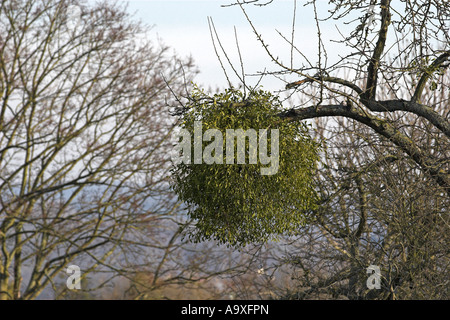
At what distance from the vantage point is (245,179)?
2719 millimetres

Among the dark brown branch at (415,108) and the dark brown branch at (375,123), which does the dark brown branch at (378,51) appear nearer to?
the dark brown branch at (415,108)

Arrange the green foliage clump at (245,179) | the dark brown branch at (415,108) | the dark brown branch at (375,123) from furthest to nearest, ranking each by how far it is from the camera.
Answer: the dark brown branch at (415,108) → the dark brown branch at (375,123) → the green foliage clump at (245,179)

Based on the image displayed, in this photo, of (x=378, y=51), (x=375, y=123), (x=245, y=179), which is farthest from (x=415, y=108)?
(x=245, y=179)

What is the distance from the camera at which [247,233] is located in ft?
9.52

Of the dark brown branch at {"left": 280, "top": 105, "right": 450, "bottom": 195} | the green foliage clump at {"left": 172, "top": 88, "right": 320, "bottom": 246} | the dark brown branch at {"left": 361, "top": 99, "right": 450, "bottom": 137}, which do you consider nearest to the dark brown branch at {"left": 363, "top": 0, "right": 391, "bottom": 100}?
the dark brown branch at {"left": 361, "top": 99, "right": 450, "bottom": 137}

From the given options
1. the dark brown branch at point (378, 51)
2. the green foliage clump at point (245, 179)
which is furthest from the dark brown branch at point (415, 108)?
the green foliage clump at point (245, 179)

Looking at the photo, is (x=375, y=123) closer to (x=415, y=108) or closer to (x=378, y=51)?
(x=415, y=108)

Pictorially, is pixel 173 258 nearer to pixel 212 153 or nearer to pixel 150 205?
pixel 150 205

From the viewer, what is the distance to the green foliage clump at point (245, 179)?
2.74 m

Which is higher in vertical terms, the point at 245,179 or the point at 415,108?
the point at 415,108
